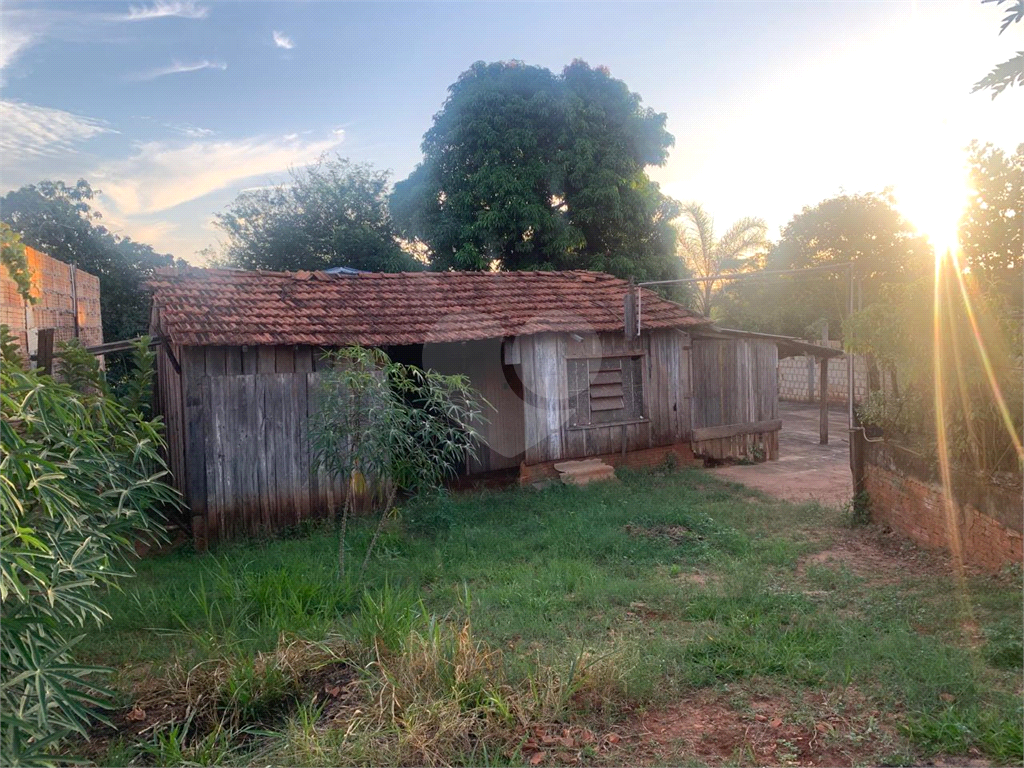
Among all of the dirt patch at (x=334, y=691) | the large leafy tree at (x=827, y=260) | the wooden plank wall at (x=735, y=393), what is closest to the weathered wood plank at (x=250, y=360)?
the dirt patch at (x=334, y=691)

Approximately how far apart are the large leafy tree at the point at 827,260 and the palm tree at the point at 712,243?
2710mm

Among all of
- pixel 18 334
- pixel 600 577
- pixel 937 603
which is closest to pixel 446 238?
pixel 18 334

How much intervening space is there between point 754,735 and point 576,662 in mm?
1000

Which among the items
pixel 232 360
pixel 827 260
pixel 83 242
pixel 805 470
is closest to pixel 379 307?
pixel 232 360

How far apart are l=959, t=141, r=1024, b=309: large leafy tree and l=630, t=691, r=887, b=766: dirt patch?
551 inches

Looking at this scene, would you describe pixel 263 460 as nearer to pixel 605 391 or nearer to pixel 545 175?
pixel 605 391

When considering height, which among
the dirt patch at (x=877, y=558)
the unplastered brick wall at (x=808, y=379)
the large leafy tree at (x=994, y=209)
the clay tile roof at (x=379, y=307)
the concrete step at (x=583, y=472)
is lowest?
the dirt patch at (x=877, y=558)

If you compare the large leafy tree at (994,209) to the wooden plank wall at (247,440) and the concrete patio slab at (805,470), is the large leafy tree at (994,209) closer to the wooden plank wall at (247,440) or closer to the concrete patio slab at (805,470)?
the concrete patio slab at (805,470)

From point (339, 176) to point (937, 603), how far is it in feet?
81.8

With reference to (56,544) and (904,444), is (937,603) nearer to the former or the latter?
(904,444)

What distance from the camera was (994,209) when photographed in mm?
15320

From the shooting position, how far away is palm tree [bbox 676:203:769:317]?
22734 mm

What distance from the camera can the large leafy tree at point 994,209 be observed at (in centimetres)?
1476

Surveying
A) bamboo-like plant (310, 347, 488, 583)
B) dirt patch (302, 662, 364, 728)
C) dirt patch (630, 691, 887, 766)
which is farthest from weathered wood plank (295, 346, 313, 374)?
dirt patch (630, 691, 887, 766)
